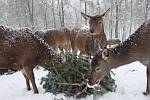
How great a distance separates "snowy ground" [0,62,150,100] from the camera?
305 inches

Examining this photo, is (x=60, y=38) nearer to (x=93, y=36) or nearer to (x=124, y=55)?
(x=93, y=36)

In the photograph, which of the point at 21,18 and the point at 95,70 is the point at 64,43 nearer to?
the point at 95,70

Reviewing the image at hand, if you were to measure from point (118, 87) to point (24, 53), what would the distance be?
2715 millimetres

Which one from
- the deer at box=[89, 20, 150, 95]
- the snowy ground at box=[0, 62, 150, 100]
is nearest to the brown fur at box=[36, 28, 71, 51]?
the snowy ground at box=[0, 62, 150, 100]

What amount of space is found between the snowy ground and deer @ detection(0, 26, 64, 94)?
0.43 meters

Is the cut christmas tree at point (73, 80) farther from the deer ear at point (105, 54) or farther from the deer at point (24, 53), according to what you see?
the deer ear at point (105, 54)

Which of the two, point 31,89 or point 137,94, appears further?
point 31,89

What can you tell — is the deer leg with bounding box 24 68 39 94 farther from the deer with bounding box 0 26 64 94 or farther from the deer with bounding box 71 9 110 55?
the deer with bounding box 71 9 110 55

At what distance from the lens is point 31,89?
8742 millimetres

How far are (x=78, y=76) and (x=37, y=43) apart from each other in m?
1.49

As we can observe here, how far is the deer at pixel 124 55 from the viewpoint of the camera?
728 cm

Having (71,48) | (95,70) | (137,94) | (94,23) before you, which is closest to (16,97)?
(95,70)

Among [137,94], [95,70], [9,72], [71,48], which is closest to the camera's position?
[95,70]

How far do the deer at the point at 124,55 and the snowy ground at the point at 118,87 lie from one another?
478 millimetres
